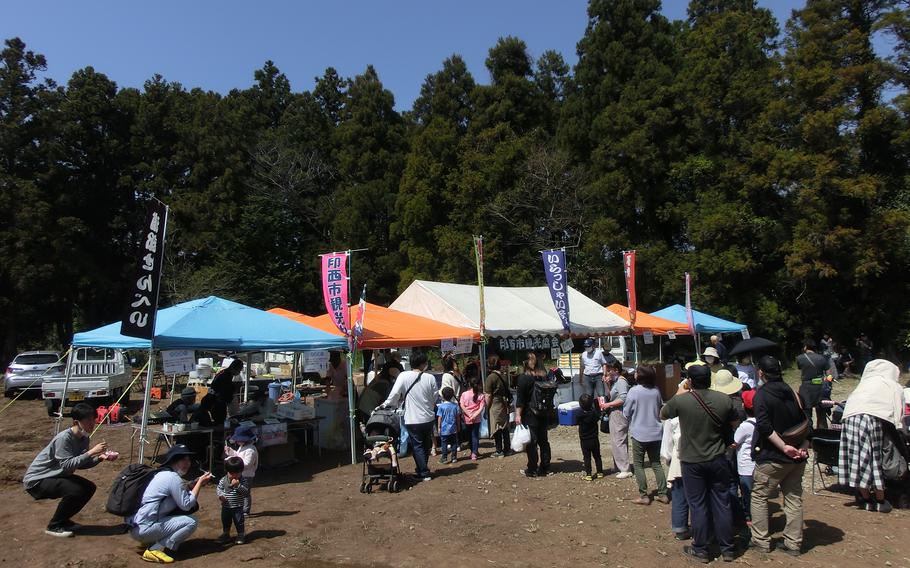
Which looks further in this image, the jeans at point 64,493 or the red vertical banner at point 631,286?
the red vertical banner at point 631,286

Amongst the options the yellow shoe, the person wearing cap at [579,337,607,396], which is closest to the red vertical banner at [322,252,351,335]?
the yellow shoe

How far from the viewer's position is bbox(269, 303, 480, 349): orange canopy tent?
1038 cm

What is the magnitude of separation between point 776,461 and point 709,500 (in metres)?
0.63

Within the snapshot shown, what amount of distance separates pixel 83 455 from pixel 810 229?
22.4 meters

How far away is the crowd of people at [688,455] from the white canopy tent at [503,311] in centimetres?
521

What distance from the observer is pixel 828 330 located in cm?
2300

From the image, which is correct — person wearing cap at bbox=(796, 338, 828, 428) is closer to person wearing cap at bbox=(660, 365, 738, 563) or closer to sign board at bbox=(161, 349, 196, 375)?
person wearing cap at bbox=(660, 365, 738, 563)

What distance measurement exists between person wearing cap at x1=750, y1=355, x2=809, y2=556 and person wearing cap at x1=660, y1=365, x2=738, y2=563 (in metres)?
0.29

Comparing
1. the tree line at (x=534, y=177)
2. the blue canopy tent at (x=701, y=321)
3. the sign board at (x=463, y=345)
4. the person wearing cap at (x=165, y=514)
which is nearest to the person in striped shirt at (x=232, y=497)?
the person wearing cap at (x=165, y=514)

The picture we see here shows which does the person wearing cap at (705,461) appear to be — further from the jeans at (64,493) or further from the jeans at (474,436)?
the jeans at (64,493)

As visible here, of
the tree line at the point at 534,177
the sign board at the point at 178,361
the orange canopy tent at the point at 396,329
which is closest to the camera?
the sign board at the point at 178,361

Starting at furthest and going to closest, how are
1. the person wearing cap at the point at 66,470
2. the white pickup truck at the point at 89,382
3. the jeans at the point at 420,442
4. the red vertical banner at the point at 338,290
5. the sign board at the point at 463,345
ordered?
the white pickup truck at the point at 89,382, the sign board at the point at 463,345, the red vertical banner at the point at 338,290, the jeans at the point at 420,442, the person wearing cap at the point at 66,470

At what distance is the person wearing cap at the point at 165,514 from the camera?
16.7 ft

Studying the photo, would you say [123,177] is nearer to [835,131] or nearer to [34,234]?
[34,234]
